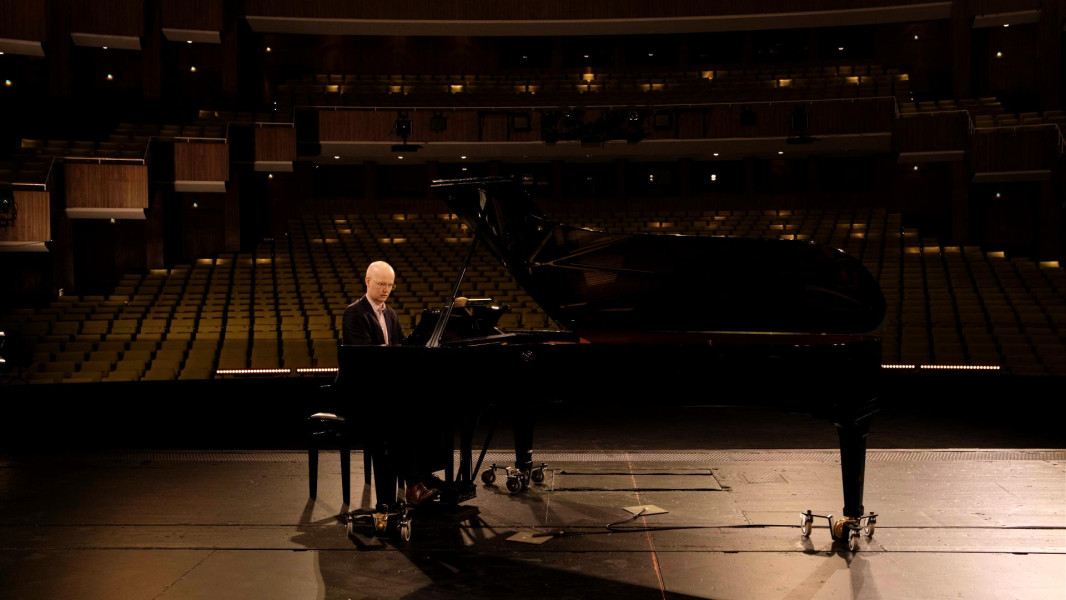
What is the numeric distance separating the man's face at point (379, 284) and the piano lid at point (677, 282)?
37 centimetres

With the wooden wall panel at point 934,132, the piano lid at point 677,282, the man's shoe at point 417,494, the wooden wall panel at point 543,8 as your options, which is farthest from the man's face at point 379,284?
the wooden wall panel at point 543,8

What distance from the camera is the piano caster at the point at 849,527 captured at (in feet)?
8.56

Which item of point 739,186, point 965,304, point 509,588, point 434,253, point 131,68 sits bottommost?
point 509,588

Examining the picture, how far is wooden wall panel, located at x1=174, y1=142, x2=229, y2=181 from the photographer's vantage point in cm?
1038

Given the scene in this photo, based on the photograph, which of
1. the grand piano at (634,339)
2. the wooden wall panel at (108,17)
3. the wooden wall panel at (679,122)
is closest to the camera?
the grand piano at (634,339)

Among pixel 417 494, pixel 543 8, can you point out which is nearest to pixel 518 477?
pixel 417 494

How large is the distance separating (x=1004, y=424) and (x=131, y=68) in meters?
11.8

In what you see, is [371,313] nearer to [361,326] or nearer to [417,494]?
[361,326]

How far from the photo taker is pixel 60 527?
2.88m

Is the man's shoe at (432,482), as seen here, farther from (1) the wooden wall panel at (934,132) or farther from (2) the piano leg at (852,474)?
(1) the wooden wall panel at (934,132)

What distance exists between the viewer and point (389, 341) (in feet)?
9.73

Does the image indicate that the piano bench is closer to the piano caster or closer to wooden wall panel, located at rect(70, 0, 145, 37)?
the piano caster

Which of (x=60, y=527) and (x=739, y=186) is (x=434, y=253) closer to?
(x=739, y=186)

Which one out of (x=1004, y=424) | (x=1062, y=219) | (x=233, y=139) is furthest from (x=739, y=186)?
(x=1004, y=424)
